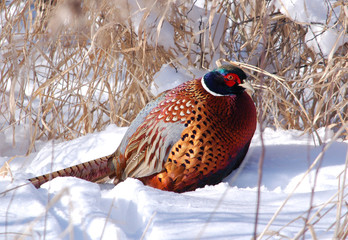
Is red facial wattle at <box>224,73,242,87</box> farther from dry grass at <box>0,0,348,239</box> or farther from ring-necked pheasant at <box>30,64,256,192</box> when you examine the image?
dry grass at <box>0,0,348,239</box>

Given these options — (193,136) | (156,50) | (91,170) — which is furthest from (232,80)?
(156,50)

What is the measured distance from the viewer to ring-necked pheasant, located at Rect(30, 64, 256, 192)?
7.02 feet

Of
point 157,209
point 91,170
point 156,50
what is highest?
point 156,50

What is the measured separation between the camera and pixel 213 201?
172cm

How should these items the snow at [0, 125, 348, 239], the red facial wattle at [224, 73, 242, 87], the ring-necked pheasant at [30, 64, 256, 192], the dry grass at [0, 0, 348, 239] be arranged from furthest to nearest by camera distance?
the dry grass at [0, 0, 348, 239]
the red facial wattle at [224, 73, 242, 87]
the ring-necked pheasant at [30, 64, 256, 192]
the snow at [0, 125, 348, 239]

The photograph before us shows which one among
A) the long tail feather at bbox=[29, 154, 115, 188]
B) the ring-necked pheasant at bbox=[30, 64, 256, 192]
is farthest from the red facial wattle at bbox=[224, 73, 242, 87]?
the long tail feather at bbox=[29, 154, 115, 188]

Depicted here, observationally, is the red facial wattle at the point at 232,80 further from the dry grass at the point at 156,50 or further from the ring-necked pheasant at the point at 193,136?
the dry grass at the point at 156,50

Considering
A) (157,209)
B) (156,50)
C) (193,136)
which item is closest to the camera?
(157,209)

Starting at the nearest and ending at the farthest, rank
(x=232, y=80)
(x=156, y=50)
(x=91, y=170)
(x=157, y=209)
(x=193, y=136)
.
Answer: (x=157, y=209), (x=193, y=136), (x=232, y=80), (x=91, y=170), (x=156, y=50)

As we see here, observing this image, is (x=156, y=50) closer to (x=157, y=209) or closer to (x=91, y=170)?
(x=91, y=170)

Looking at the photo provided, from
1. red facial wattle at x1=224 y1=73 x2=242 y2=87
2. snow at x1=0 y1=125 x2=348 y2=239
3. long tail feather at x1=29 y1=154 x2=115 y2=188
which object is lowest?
long tail feather at x1=29 y1=154 x2=115 y2=188

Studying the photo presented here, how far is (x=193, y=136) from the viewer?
213 cm

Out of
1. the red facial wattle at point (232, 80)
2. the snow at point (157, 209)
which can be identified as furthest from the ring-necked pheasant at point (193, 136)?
the snow at point (157, 209)

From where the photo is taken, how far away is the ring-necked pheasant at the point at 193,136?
2139mm
